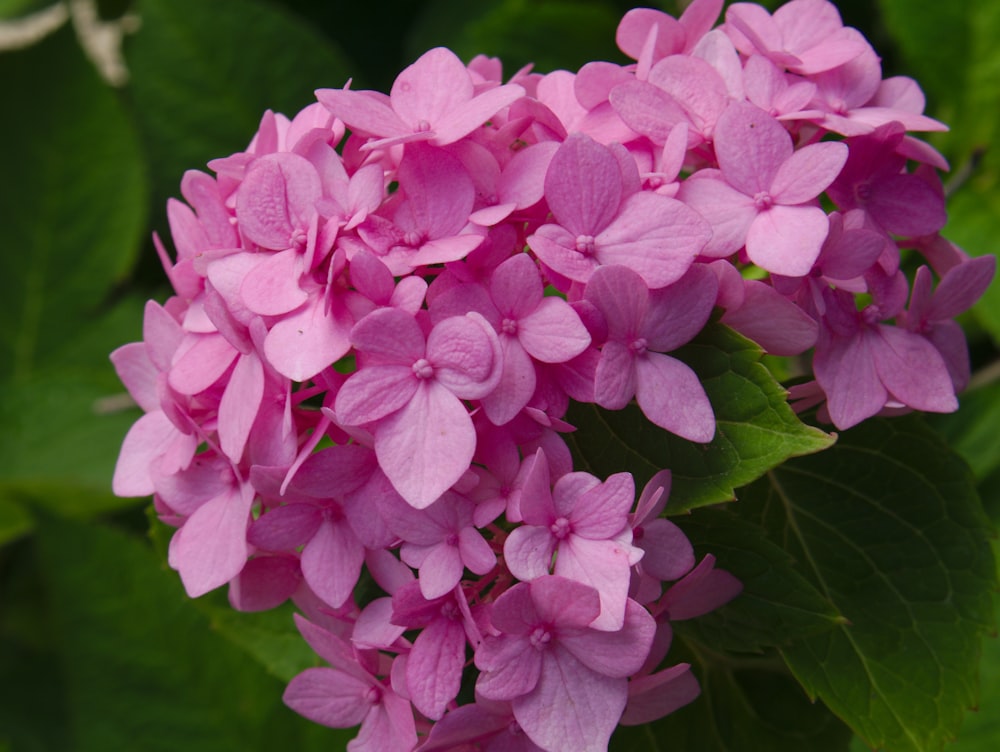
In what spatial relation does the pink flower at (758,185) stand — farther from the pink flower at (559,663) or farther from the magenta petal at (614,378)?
the pink flower at (559,663)

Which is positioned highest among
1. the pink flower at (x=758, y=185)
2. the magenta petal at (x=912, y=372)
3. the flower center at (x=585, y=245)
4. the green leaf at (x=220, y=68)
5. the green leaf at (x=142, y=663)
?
the pink flower at (x=758, y=185)

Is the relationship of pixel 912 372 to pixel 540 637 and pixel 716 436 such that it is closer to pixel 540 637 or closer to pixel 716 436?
pixel 716 436

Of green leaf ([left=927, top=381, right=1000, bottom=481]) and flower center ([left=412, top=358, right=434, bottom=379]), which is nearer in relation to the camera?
flower center ([left=412, top=358, right=434, bottom=379])

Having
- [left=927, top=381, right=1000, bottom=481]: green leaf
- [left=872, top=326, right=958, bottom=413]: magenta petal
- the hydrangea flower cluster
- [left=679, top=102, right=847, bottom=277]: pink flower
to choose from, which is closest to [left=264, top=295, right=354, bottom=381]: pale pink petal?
the hydrangea flower cluster

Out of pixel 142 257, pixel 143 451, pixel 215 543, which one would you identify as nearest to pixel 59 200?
pixel 142 257

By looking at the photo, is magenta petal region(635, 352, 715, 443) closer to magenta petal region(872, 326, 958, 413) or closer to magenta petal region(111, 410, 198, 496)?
magenta petal region(872, 326, 958, 413)

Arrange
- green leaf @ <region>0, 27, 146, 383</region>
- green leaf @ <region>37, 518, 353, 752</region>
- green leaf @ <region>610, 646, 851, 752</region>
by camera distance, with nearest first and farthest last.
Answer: green leaf @ <region>610, 646, 851, 752</region>, green leaf @ <region>37, 518, 353, 752</region>, green leaf @ <region>0, 27, 146, 383</region>

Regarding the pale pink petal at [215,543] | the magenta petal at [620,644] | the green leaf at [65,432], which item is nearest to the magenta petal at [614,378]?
the magenta petal at [620,644]

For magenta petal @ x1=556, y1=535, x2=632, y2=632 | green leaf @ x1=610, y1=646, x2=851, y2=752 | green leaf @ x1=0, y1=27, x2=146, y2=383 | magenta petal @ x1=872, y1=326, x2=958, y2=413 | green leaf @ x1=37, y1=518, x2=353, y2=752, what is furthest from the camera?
green leaf @ x1=0, y1=27, x2=146, y2=383
